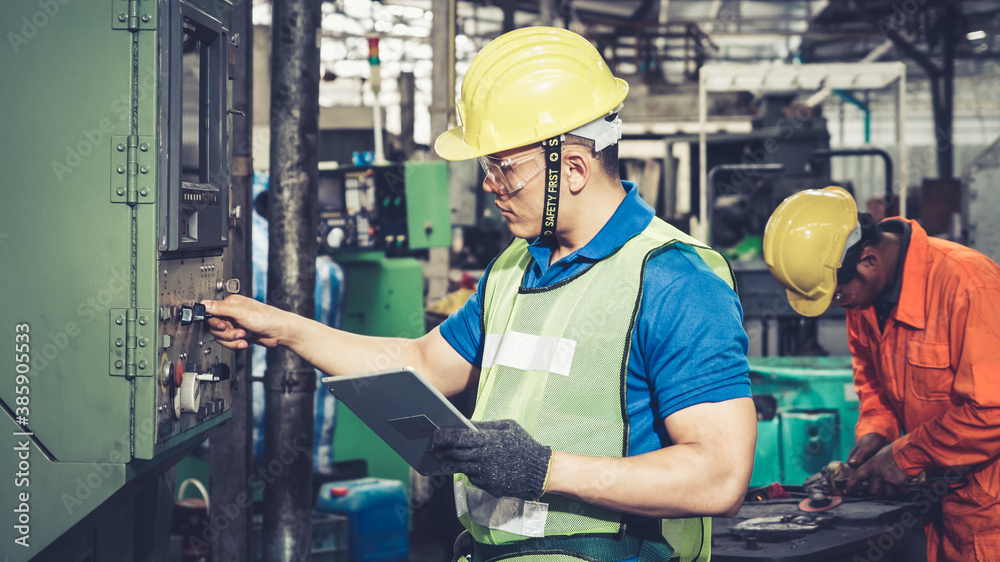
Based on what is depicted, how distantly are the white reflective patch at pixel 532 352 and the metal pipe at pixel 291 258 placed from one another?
4.75 ft

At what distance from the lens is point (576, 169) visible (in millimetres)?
1678

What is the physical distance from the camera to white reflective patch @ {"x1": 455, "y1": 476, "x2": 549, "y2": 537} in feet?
5.11

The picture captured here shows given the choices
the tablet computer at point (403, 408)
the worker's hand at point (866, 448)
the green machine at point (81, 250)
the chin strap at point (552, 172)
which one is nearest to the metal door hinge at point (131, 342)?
the green machine at point (81, 250)

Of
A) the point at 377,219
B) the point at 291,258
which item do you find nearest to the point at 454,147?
the point at 291,258

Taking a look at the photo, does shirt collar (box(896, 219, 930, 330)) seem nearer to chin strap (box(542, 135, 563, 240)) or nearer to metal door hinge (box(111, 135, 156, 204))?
chin strap (box(542, 135, 563, 240))

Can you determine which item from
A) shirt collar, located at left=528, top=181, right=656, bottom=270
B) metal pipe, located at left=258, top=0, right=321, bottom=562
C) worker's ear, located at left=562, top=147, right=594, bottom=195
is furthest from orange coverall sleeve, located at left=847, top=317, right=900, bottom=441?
metal pipe, located at left=258, top=0, right=321, bottom=562

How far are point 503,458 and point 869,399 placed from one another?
1.92 meters

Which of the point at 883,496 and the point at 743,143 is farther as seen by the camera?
the point at 743,143

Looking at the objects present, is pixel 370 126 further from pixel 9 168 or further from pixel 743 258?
pixel 9 168

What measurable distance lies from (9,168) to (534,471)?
3.98 feet

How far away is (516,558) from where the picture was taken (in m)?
1.58

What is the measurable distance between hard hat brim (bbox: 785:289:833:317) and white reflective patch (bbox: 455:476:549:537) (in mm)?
1593

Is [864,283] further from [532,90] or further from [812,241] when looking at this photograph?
[532,90]

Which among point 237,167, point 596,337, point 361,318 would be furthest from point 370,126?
point 596,337
